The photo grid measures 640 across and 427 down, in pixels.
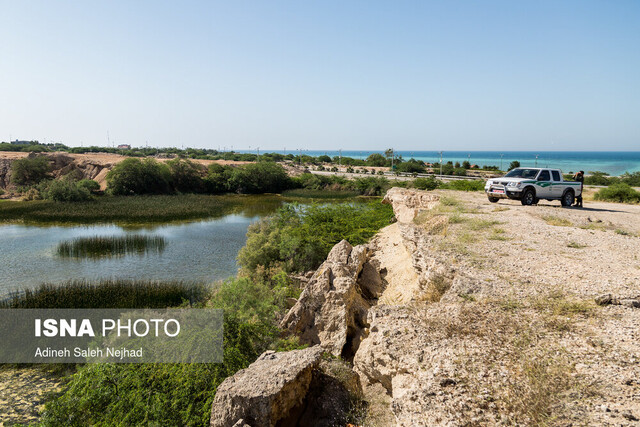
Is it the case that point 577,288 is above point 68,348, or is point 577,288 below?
above

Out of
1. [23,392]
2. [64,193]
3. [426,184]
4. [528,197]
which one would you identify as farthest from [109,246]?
[426,184]

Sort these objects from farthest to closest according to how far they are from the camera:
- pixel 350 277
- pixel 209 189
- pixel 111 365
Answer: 1. pixel 209 189
2. pixel 350 277
3. pixel 111 365

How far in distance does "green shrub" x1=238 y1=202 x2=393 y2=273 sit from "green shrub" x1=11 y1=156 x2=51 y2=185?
5432 centimetres

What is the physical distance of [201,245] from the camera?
1006 inches

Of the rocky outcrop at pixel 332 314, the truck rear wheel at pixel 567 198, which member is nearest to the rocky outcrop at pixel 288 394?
the rocky outcrop at pixel 332 314

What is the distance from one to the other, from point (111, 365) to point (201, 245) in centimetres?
1811

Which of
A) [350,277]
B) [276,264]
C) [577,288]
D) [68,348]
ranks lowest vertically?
[68,348]

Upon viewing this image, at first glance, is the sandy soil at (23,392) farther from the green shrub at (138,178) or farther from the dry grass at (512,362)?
the green shrub at (138,178)

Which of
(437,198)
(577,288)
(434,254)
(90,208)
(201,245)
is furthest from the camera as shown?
(90,208)

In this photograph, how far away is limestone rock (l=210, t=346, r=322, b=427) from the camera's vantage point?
4969mm

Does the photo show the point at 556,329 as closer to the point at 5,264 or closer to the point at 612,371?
the point at 612,371

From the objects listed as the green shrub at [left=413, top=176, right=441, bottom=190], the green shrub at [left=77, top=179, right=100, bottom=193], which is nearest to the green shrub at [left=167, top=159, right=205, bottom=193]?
the green shrub at [left=77, top=179, right=100, bottom=193]

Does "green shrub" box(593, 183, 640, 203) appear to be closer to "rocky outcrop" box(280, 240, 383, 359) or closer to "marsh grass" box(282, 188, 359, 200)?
"rocky outcrop" box(280, 240, 383, 359)

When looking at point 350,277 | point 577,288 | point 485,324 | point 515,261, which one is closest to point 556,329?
point 485,324
